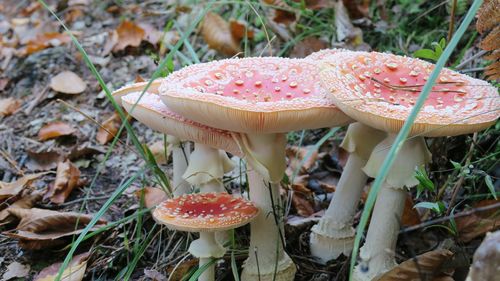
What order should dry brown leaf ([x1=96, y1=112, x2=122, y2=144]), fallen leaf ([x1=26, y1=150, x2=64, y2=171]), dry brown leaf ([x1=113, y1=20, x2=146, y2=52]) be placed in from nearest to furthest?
fallen leaf ([x1=26, y1=150, x2=64, y2=171])
dry brown leaf ([x1=96, y1=112, x2=122, y2=144])
dry brown leaf ([x1=113, y1=20, x2=146, y2=52])

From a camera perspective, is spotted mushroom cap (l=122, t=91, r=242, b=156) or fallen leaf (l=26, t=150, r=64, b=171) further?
fallen leaf (l=26, t=150, r=64, b=171)

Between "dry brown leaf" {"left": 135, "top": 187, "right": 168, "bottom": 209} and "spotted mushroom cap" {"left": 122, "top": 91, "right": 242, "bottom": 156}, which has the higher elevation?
"spotted mushroom cap" {"left": 122, "top": 91, "right": 242, "bottom": 156}

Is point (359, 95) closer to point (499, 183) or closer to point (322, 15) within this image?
point (499, 183)

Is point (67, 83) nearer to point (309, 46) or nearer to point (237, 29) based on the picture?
point (237, 29)

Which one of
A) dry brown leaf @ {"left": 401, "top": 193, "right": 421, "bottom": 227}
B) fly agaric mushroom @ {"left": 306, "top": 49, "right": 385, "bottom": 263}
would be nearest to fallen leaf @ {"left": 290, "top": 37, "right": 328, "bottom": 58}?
fly agaric mushroom @ {"left": 306, "top": 49, "right": 385, "bottom": 263}

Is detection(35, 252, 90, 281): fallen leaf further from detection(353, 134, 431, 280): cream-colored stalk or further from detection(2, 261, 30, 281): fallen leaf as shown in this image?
detection(353, 134, 431, 280): cream-colored stalk

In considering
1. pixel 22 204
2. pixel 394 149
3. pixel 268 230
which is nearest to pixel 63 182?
pixel 22 204

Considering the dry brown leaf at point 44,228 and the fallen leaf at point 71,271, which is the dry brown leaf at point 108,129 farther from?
the fallen leaf at point 71,271

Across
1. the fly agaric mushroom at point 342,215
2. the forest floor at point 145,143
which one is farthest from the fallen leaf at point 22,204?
the fly agaric mushroom at point 342,215
